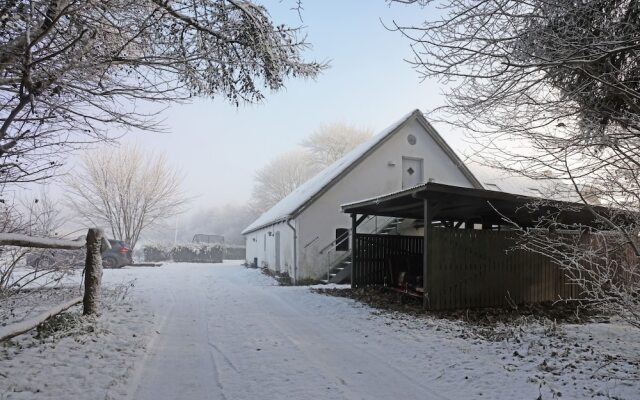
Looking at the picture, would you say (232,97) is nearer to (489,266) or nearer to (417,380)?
(417,380)

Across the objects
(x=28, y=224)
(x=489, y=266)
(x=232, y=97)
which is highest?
(x=232, y=97)

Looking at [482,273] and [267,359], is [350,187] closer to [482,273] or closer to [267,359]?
[482,273]

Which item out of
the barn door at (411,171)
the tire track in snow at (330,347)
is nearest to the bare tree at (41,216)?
the tire track in snow at (330,347)

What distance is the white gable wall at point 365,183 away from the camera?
15484 millimetres

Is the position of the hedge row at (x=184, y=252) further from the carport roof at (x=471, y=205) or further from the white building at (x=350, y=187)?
the carport roof at (x=471, y=205)

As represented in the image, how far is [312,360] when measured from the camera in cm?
516

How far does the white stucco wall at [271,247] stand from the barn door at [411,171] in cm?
535

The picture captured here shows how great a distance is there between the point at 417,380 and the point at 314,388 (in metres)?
1.20

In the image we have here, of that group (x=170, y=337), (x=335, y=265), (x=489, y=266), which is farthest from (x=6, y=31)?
(x=335, y=265)

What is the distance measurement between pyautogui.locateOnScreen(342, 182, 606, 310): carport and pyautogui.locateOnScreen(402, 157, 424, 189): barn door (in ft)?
14.7

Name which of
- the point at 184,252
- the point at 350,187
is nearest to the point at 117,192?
the point at 184,252

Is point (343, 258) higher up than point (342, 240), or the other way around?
point (342, 240)

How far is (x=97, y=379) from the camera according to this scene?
13.6ft

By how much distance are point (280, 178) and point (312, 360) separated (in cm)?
4309
